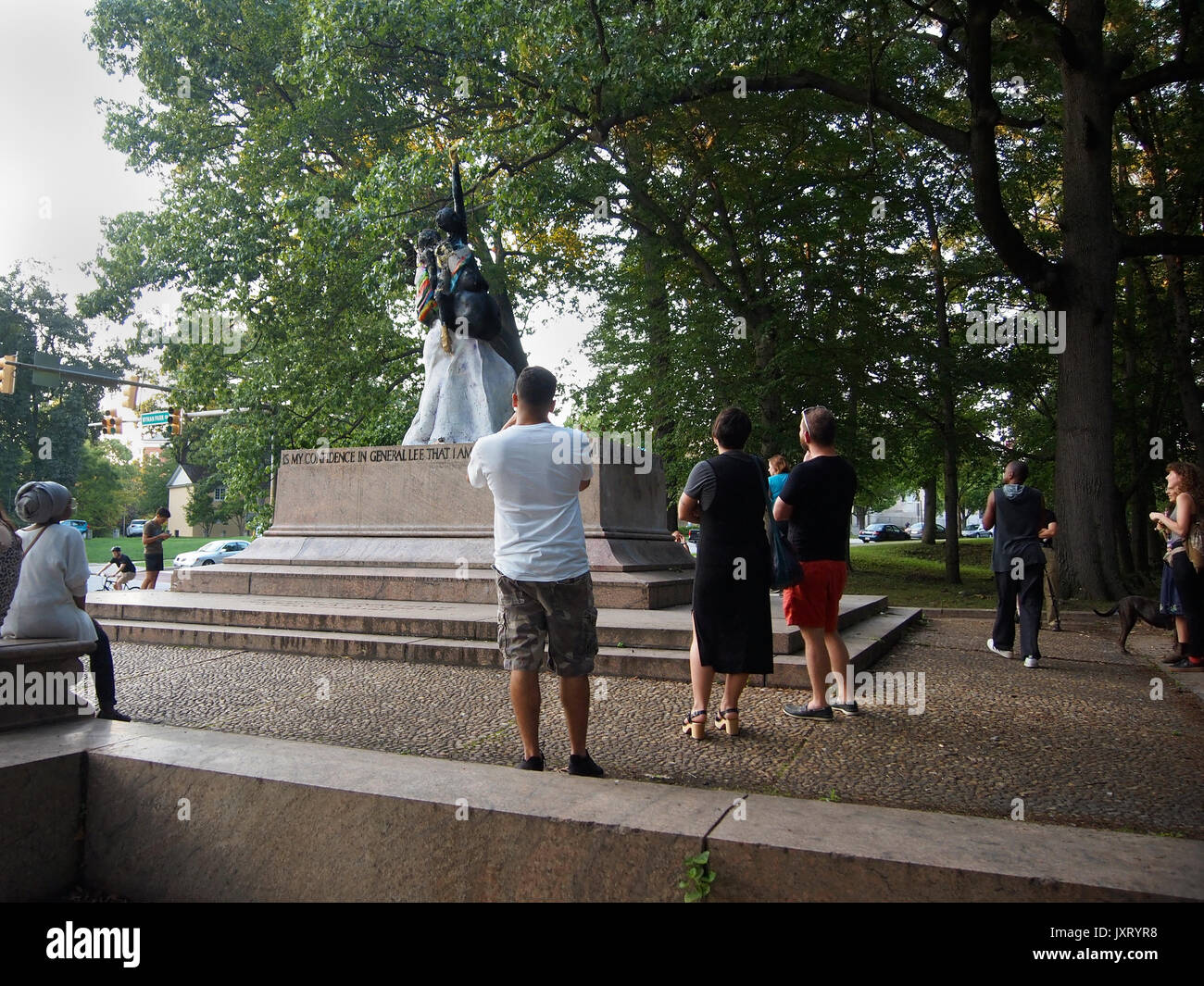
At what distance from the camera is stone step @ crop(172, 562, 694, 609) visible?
8.58 m

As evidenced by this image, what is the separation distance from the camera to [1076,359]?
13.3 metres

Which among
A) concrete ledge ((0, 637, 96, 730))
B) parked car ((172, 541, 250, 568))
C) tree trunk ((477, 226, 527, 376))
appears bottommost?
parked car ((172, 541, 250, 568))

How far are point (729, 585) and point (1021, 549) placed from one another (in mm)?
4047

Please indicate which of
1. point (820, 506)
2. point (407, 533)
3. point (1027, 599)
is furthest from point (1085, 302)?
point (407, 533)

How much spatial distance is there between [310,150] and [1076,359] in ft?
59.3

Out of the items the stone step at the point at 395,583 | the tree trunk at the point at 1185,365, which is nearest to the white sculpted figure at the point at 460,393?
the stone step at the point at 395,583

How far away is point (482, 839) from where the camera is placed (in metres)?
2.84

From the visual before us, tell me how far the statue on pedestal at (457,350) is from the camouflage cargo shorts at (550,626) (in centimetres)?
749

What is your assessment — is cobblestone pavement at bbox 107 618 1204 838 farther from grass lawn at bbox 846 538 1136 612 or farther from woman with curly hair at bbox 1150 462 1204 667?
grass lawn at bbox 846 538 1136 612

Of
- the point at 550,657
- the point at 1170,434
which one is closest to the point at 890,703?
the point at 550,657

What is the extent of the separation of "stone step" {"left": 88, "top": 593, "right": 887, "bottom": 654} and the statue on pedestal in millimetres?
2936

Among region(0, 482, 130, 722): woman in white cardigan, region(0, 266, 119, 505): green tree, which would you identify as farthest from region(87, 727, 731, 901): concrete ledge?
region(0, 266, 119, 505): green tree

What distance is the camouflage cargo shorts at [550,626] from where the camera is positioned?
380cm
